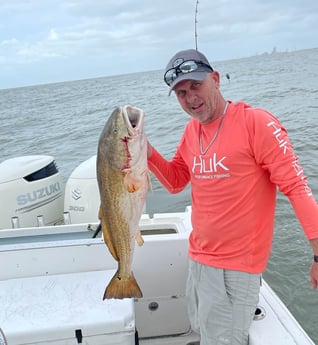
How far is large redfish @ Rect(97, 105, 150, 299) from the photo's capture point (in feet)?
7.04

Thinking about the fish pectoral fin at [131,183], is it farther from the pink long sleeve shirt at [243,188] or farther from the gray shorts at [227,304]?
the gray shorts at [227,304]

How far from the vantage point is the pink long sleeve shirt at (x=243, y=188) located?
2.13 metres

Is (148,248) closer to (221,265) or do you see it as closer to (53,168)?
(221,265)

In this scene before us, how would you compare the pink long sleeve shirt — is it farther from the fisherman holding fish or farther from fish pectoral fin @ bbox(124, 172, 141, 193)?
fish pectoral fin @ bbox(124, 172, 141, 193)

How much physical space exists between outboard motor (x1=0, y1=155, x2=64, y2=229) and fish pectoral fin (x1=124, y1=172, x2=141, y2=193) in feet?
8.38

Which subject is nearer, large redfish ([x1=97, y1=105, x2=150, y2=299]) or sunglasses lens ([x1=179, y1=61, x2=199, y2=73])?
large redfish ([x1=97, y1=105, x2=150, y2=299])

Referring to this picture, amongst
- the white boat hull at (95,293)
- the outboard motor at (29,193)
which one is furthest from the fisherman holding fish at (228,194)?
the outboard motor at (29,193)

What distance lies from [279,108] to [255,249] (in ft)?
59.2

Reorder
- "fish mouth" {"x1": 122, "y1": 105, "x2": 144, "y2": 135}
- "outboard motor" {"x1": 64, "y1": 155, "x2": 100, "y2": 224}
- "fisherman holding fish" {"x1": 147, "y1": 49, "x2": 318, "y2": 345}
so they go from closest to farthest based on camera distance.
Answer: "fish mouth" {"x1": 122, "y1": 105, "x2": 144, "y2": 135} → "fisherman holding fish" {"x1": 147, "y1": 49, "x2": 318, "y2": 345} → "outboard motor" {"x1": 64, "y1": 155, "x2": 100, "y2": 224}

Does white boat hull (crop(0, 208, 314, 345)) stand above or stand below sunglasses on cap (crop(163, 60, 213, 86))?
below

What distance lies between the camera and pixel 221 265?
2.38m

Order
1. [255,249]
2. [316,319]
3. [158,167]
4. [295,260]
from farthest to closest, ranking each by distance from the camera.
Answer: [295,260] → [316,319] → [158,167] → [255,249]

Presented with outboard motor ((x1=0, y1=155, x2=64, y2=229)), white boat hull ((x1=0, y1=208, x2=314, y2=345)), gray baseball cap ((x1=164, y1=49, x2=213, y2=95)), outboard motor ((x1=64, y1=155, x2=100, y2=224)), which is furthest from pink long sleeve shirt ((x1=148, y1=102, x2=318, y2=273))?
outboard motor ((x1=0, y1=155, x2=64, y2=229))

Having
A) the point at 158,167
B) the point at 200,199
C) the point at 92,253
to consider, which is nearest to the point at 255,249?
the point at 200,199
